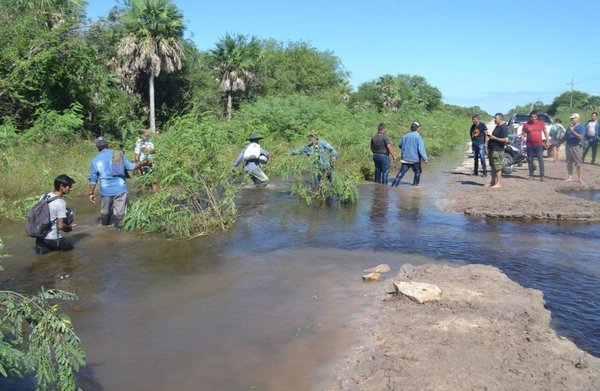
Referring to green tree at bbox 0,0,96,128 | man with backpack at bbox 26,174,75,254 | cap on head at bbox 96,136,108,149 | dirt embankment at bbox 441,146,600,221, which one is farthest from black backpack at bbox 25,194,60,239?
green tree at bbox 0,0,96,128

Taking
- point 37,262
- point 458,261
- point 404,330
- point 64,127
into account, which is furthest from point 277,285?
point 64,127

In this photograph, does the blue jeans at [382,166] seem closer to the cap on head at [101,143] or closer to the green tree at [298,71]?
the cap on head at [101,143]

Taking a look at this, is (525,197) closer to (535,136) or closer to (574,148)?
(535,136)

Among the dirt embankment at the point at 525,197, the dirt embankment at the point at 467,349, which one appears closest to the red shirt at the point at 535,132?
the dirt embankment at the point at 525,197

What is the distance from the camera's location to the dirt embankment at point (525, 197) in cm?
927

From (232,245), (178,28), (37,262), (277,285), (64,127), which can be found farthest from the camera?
(178,28)

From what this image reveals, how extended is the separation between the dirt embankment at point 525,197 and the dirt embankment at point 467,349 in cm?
446

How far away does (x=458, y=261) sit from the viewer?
6758mm

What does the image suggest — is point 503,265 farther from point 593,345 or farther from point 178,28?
point 178,28

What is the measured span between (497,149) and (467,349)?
9.42m

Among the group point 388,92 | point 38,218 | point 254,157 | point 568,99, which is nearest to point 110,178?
point 38,218

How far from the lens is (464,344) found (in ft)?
13.5

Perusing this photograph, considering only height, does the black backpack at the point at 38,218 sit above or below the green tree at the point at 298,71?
below

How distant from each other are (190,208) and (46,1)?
16.9 m
